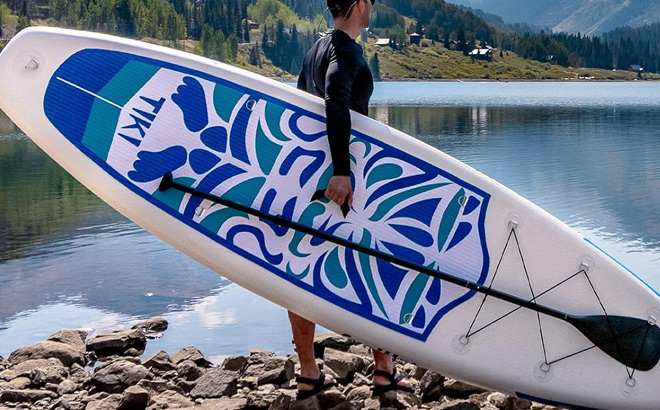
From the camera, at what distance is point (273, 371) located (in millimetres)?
5762

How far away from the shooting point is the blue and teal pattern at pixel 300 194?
539 centimetres

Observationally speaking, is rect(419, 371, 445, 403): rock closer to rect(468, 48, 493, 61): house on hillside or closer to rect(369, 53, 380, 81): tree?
rect(369, 53, 380, 81): tree

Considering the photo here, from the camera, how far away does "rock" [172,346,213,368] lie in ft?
21.5

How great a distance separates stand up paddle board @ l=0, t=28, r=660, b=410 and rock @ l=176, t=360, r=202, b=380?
98cm

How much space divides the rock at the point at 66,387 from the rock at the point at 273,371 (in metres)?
1.03

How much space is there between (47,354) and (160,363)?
0.81 metres

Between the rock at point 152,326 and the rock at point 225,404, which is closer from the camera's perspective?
the rock at point 225,404

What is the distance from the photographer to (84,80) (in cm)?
561

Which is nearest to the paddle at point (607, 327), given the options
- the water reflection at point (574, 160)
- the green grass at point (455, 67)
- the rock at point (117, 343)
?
the rock at point (117, 343)

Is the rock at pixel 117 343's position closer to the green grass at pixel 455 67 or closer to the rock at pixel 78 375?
the rock at pixel 78 375

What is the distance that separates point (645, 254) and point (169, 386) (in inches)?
262

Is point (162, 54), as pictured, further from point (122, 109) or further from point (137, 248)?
point (137, 248)

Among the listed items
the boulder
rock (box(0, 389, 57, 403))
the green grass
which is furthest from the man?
the green grass

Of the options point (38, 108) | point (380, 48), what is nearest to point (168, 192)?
point (38, 108)
